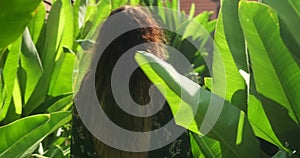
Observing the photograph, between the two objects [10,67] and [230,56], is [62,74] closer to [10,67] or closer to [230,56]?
[10,67]

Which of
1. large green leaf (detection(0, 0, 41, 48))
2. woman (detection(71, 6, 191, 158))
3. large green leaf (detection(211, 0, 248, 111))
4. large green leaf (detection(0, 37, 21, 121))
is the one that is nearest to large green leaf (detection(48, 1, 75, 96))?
large green leaf (detection(0, 37, 21, 121))

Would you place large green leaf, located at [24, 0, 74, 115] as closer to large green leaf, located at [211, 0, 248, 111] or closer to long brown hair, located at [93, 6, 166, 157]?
long brown hair, located at [93, 6, 166, 157]

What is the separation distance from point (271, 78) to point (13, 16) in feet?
1.65

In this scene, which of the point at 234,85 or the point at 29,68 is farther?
the point at 29,68

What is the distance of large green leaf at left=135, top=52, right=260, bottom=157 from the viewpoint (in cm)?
98

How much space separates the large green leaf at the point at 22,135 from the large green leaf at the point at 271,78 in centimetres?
48

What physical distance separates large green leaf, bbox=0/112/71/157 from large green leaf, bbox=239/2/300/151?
480 millimetres

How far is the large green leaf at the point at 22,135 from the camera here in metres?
1.31

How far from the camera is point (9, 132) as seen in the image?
4.41 ft

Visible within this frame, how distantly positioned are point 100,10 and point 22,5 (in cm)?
163

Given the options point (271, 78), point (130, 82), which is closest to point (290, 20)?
point (271, 78)

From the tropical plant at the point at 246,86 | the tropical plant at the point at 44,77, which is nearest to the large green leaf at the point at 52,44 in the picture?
the tropical plant at the point at 44,77

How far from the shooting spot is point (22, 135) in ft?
4.32

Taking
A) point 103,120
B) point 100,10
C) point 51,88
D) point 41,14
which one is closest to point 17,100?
point 51,88
